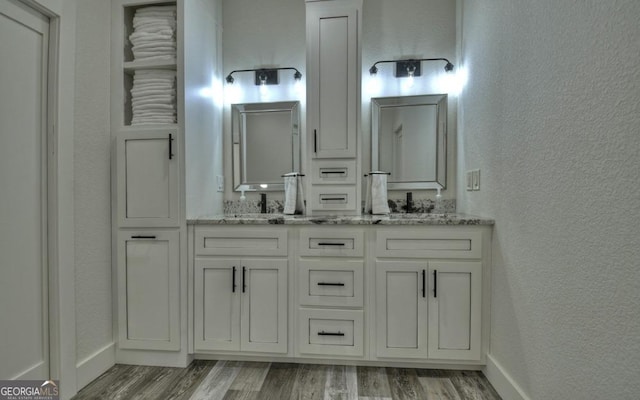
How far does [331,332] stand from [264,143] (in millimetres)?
1520

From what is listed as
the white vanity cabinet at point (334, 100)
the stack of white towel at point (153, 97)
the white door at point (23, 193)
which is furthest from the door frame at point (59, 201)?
the white vanity cabinet at point (334, 100)

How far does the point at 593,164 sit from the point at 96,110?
2434mm

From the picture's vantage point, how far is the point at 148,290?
6.14 ft

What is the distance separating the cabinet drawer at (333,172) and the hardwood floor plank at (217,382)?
4.28 ft

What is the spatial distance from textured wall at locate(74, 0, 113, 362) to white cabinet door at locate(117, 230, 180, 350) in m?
0.10

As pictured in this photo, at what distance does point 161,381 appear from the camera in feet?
5.59

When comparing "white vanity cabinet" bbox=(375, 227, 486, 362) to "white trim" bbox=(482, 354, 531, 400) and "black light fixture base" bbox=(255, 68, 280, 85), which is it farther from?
"black light fixture base" bbox=(255, 68, 280, 85)

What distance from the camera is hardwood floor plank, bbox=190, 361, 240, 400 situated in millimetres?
1565

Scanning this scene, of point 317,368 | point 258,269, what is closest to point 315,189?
point 258,269

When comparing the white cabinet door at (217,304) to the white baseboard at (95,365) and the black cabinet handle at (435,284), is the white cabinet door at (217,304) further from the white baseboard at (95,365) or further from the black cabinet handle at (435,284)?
the black cabinet handle at (435,284)

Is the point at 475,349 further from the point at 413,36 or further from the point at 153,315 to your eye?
the point at 413,36

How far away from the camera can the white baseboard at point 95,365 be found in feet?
5.39

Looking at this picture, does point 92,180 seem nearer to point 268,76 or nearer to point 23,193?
point 23,193

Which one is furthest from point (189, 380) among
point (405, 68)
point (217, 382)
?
point (405, 68)
